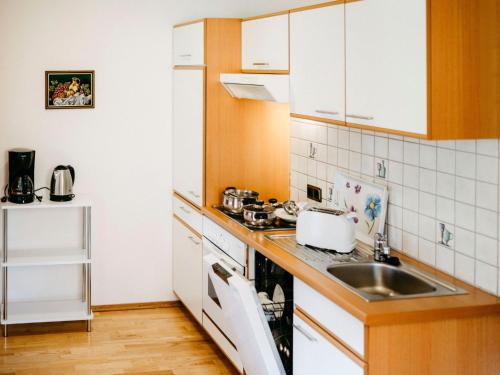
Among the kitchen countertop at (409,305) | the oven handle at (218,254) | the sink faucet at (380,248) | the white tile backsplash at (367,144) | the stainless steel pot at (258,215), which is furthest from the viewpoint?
the stainless steel pot at (258,215)

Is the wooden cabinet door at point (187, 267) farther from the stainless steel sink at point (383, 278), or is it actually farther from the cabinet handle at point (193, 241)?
the stainless steel sink at point (383, 278)

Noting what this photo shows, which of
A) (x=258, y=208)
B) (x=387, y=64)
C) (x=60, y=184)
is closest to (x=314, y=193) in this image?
(x=258, y=208)

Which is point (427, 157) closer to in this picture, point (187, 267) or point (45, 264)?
point (187, 267)

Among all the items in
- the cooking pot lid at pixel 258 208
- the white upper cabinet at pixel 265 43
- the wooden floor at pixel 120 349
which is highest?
the white upper cabinet at pixel 265 43

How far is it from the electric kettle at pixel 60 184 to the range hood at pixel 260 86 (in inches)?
49.9

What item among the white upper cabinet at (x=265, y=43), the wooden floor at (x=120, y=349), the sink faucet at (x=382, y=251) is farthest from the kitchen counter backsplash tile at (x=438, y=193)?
the wooden floor at (x=120, y=349)

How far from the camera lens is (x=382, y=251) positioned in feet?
10.7

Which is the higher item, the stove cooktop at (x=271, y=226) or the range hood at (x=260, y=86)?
the range hood at (x=260, y=86)

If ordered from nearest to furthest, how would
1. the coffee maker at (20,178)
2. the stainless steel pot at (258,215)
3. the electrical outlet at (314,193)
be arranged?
the stainless steel pot at (258,215) → the electrical outlet at (314,193) → the coffee maker at (20,178)

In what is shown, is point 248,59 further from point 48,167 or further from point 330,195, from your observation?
point 48,167

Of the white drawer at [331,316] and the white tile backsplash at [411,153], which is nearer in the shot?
the white drawer at [331,316]

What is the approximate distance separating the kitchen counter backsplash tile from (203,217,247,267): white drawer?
0.58 metres

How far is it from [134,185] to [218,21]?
1.44 m

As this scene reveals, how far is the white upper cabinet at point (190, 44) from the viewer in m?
4.67
